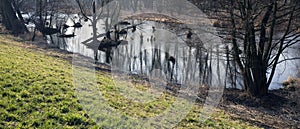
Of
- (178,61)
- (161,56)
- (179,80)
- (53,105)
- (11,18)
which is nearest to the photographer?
(53,105)

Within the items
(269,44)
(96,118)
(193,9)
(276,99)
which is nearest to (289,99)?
(276,99)

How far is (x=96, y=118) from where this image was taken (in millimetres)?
5492

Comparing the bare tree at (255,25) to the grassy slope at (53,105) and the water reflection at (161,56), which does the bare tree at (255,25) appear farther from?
the grassy slope at (53,105)

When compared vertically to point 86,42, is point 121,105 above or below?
below

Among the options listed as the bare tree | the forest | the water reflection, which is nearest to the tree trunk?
the forest

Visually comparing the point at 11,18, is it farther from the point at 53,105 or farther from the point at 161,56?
the point at 53,105

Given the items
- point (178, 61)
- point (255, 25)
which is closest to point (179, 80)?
point (178, 61)

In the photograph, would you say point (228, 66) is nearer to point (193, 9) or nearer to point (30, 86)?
point (193, 9)

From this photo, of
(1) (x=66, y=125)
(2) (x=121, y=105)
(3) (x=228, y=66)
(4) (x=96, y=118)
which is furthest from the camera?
(3) (x=228, y=66)

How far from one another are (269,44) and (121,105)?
7345mm

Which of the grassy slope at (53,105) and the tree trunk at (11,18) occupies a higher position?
the tree trunk at (11,18)

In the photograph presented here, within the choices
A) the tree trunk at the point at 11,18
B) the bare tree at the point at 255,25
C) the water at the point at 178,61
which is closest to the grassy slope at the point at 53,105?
the bare tree at the point at 255,25

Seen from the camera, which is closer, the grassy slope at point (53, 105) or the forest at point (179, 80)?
the grassy slope at point (53, 105)

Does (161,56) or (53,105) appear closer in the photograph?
(53,105)
